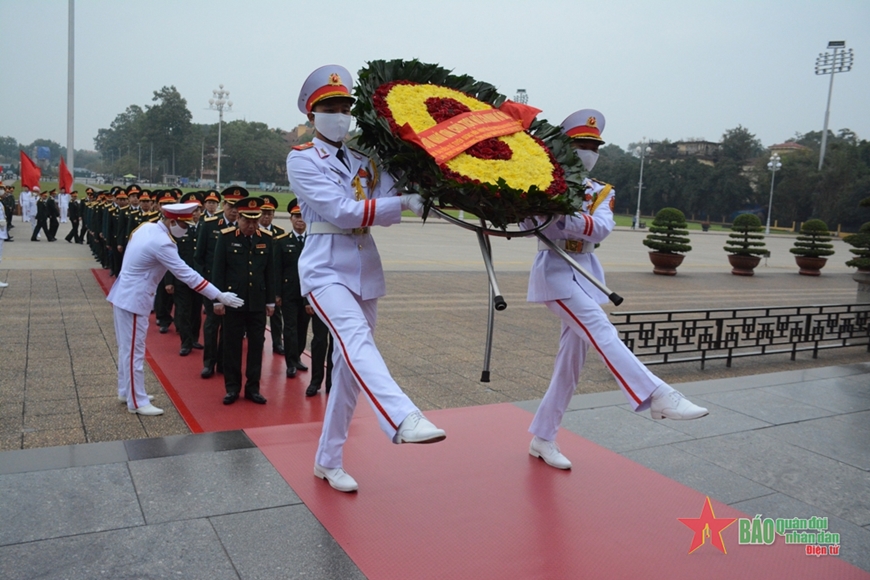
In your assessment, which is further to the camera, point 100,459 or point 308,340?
point 308,340

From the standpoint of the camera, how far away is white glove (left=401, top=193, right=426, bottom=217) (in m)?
3.27

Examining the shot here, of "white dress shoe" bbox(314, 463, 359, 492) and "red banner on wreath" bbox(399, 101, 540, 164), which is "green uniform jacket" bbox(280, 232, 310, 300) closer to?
"white dress shoe" bbox(314, 463, 359, 492)

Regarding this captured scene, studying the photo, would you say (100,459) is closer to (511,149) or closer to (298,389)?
(298,389)

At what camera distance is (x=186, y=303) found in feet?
25.4

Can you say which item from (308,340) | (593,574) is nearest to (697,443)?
(593,574)

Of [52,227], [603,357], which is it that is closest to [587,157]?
[603,357]

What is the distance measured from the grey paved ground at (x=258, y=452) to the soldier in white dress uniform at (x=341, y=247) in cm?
61

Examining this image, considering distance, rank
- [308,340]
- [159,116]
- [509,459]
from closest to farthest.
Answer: [509,459] → [308,340] → [159,116]

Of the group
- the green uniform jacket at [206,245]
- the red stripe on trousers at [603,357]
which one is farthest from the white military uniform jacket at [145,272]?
the red stripe on trousers at [603,357]

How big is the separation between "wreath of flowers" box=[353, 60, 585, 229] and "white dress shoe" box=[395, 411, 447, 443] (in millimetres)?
965

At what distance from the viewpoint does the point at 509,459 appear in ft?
14.4

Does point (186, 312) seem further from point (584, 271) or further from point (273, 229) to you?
point (584, 271)

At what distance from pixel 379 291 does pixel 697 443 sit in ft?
8.73

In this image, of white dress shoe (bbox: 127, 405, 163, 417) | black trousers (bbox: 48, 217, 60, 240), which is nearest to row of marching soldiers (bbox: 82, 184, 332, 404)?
white dress shoe (bbox: 127, 405, 163, 417)
